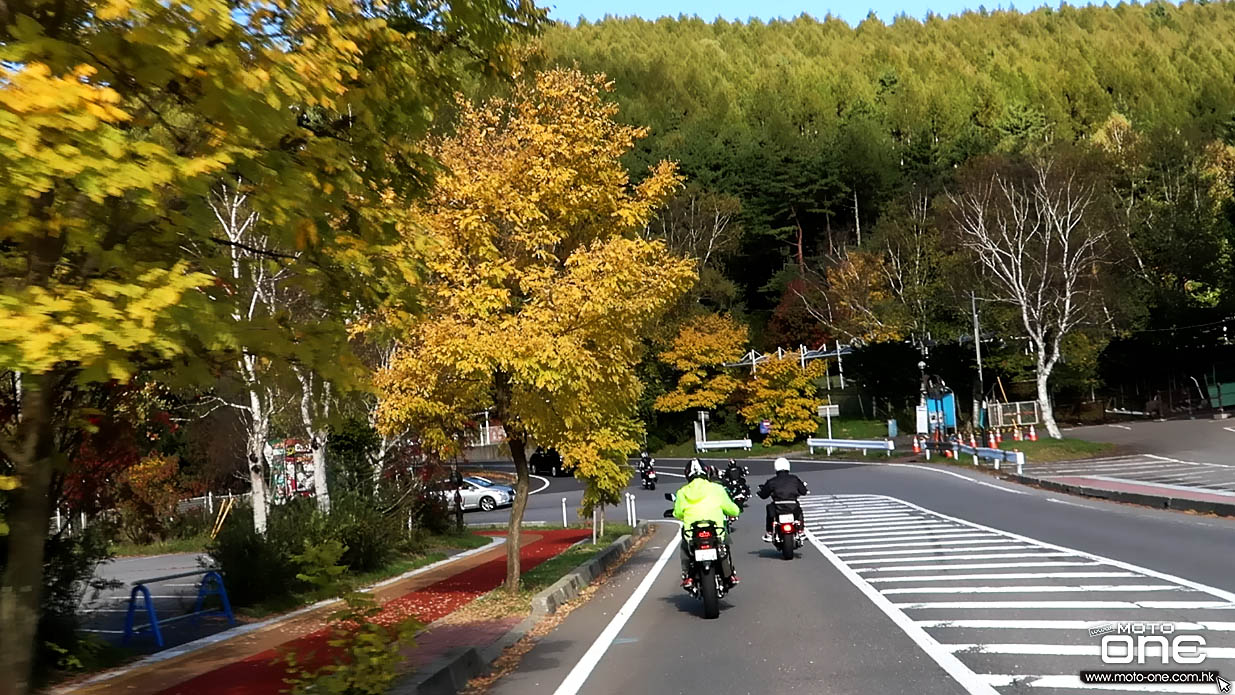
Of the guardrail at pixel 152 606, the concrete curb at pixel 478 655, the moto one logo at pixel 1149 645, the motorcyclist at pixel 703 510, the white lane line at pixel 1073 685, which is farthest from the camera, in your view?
the motorcyclist at pixel 703 510

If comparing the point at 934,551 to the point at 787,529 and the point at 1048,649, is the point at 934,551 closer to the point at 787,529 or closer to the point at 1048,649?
the point at 787,529

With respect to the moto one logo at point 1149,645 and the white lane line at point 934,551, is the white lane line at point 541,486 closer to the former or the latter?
the white lane line at point 934,551

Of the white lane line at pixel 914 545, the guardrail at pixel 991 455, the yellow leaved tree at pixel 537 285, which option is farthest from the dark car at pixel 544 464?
the yellow leaved tree at pixel 537 285

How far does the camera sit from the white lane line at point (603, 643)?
25.7ft

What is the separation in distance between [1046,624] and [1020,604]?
1.12 m

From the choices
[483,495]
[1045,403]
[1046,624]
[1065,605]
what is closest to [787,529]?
[1065,605]

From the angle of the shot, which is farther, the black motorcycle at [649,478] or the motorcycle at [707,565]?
the black motorcycle at [649,478]

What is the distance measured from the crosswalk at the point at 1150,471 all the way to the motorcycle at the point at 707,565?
52.9 feet

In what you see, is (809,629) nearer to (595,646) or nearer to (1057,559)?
(595,646)

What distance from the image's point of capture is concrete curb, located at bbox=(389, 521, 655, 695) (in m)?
7.60

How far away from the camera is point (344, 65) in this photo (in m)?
5.19

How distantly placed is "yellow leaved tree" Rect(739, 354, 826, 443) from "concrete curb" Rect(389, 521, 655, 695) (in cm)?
4342

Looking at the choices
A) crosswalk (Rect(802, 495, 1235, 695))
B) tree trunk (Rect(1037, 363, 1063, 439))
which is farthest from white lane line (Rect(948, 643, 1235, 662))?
tree trunk (Rect(1037, 363, 1063, 439))

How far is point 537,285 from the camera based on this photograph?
13070mm
